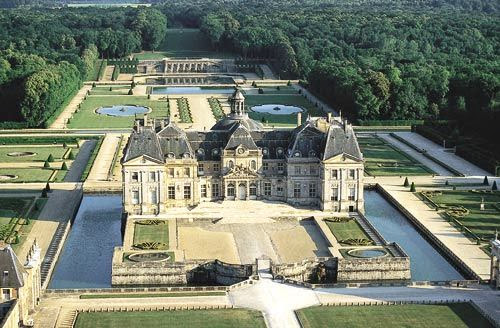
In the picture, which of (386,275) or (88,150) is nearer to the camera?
(386,275)

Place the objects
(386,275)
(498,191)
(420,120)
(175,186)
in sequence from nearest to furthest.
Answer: (386,275) → (175,186) → (498,191) → (420,120)

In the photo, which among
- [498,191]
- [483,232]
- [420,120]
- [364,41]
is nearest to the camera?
[483,232]

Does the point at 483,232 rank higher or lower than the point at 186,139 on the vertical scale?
lower

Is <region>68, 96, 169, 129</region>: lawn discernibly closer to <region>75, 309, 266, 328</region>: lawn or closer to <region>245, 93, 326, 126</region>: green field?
<region>245, 93, 326, 126</region>: green field

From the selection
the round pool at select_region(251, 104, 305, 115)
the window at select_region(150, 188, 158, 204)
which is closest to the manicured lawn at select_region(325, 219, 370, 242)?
the window at select_region(150, 188, 158, 204)

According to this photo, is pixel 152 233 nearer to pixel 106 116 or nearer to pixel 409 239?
pixel 409 239

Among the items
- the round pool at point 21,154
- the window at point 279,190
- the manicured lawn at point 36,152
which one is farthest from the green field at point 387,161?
the round pool at point 21,154

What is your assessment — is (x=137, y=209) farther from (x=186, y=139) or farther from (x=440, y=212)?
(x=440, y=212)

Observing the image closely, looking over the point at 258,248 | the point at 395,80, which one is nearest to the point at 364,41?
the point at 395,80
